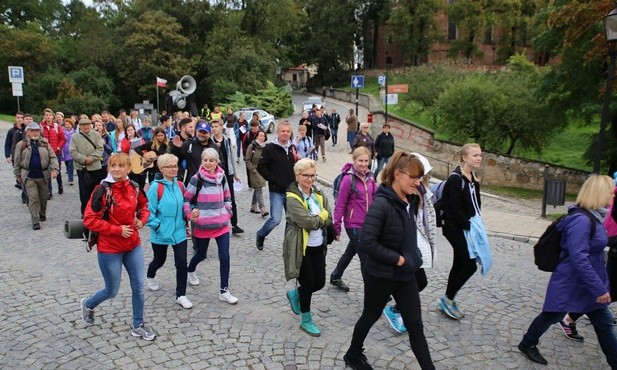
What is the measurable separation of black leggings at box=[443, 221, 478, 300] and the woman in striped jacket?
242 cm

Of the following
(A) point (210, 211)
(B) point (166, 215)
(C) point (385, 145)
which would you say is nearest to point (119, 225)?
(B) point (166, 215)

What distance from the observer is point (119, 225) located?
4.77 metres

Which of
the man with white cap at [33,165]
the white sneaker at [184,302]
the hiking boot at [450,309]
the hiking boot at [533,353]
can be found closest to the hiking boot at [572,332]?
the hiking boot at [533,353]

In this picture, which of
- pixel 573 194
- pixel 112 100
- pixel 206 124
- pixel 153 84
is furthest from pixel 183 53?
pixel 206 124

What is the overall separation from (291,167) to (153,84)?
3980 centimetres

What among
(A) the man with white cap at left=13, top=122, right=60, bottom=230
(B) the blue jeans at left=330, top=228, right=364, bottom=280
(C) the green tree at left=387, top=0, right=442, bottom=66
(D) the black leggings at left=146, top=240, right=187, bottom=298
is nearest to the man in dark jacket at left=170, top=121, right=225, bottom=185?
(D) the black leggings at left=146, top=240, right=187, bottom=298

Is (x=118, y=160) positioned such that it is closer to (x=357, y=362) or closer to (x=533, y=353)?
(x=357, y=362)

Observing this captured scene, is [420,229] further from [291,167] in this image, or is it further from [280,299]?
[291,167]

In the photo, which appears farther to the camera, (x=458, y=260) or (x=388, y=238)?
(x=458, y=260)

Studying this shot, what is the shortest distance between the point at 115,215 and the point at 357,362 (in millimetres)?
2583

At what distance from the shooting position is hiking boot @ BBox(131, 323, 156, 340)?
4.97m

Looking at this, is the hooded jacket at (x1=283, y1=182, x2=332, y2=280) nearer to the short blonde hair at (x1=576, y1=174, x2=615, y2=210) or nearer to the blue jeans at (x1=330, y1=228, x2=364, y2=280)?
the blue jeans at (x1=330, y1=228, x2=364, y2=280)

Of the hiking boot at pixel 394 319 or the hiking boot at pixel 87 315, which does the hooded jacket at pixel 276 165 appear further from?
the hiking boot at pixel 87 315

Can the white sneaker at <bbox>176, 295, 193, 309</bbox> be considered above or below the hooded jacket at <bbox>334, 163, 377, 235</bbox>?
below
